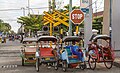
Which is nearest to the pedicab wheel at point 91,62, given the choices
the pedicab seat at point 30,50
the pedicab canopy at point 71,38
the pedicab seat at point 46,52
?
the pedicab canopy at point 71,38

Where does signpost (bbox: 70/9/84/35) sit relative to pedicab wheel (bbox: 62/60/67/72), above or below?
above

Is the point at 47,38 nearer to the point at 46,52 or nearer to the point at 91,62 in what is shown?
the point at 46,52

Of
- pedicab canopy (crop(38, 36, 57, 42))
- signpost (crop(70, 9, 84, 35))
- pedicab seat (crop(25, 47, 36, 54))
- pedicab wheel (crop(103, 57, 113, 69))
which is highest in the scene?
signpost (crop(70, 9, 84, 35))

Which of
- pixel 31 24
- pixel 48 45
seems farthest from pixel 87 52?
pixel 31 24

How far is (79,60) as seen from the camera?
14.9 m

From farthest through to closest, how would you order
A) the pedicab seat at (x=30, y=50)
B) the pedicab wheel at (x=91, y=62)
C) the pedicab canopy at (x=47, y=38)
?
1. the pedicab seat at (x=30, y=50)
2. the pedicab canopy at (x=47, y=38)
3. the pedicab wheel at (x=91, y=62)

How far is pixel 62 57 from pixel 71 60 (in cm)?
46

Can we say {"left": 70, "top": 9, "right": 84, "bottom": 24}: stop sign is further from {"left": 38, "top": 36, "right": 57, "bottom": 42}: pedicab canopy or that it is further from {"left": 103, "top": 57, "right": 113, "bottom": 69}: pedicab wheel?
{"left": 103, "top": 57, "right": 113, "bottom": 69}: pedicab wheel

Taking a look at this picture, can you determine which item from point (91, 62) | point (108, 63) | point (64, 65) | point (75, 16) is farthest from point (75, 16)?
point (64, 65)

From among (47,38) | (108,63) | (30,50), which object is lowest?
(108,63)

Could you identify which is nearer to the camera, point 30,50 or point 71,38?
point 71,38

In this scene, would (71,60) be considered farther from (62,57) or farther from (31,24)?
(31,24)

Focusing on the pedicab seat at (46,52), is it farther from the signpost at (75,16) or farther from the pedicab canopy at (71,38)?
the signpost at (75,16)

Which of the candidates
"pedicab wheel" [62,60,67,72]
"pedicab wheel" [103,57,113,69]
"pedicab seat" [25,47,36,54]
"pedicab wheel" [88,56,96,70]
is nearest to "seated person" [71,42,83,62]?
"pedicab wheel" [62,60,67,72]
